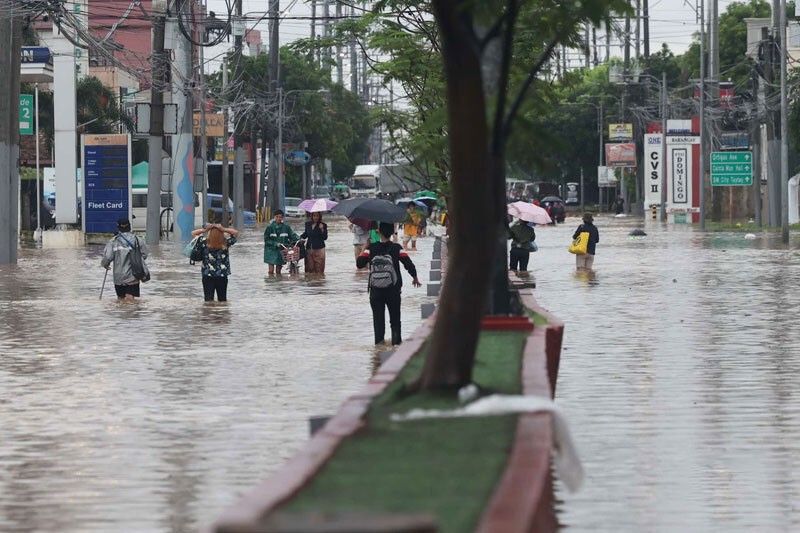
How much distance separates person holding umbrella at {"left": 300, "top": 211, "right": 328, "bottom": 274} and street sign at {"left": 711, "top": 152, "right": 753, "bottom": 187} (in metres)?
37.2

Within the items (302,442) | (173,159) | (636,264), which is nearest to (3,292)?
(636,264)

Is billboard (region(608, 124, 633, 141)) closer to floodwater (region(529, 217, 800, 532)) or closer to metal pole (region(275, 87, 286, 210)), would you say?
metal pole (region(275, 87, 286, 210))

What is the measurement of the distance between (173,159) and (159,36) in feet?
14.8

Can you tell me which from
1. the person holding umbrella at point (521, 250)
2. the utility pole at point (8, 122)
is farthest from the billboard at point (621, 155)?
the person holding umbrella at point (521, 250)

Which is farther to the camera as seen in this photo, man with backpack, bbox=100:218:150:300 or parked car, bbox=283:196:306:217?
parked car, bbox=283:196:306:217

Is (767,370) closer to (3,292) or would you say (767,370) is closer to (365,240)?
(3,292)

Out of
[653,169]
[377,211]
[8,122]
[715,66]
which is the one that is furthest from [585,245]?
[653,169]

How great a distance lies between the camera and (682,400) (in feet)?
49.3

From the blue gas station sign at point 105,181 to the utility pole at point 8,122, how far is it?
1259 cm

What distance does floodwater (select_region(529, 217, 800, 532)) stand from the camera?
1015 centimetres

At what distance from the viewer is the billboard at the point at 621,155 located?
111 m

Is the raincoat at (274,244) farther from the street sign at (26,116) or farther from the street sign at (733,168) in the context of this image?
the street sign at (733,168)

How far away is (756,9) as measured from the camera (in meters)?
130

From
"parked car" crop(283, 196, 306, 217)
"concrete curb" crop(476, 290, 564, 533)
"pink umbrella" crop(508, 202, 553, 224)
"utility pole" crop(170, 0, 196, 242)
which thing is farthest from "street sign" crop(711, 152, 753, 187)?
"concrete curb" crop(476, 290, 564, 533)
